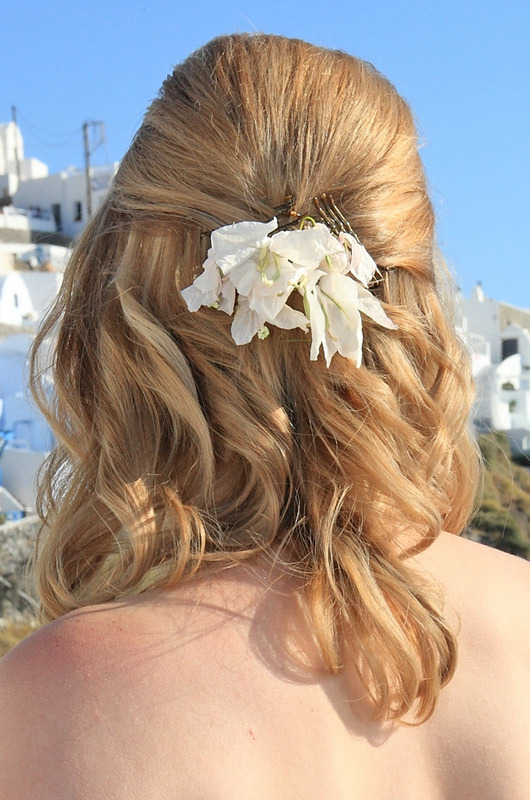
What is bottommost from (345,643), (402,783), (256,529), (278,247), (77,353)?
(402,783)

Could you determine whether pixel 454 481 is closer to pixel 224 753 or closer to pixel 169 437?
pixel 169 437

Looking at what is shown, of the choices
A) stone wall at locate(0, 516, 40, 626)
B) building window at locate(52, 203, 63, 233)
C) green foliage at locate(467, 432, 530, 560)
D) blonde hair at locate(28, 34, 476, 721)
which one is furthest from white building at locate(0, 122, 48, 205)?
blonde hair at locate(28, 34, 476, 721)

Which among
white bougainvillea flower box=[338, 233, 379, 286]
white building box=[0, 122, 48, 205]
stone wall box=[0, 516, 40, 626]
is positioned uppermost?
white bougainvillea flower box=[338, 233, 379, 286]

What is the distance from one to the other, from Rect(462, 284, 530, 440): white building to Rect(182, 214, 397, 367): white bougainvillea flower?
41.9ft

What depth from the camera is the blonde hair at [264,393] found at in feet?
3.83

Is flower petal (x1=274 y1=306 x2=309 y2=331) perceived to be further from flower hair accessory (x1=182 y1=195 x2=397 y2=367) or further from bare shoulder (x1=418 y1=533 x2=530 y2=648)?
bare shoulder (x1=418 y1=533 x2=530 y2=648)

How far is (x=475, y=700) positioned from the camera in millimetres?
1152

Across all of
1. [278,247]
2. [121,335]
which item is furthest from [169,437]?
[278,247]

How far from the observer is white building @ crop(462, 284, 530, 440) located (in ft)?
59.0

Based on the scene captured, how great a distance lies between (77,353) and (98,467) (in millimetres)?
226

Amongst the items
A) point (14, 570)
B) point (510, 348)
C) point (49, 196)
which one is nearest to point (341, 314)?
point (14, 570)

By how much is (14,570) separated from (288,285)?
7.08 m

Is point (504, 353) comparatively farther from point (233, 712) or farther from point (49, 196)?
point (233, 712)

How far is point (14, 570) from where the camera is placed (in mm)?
7695
